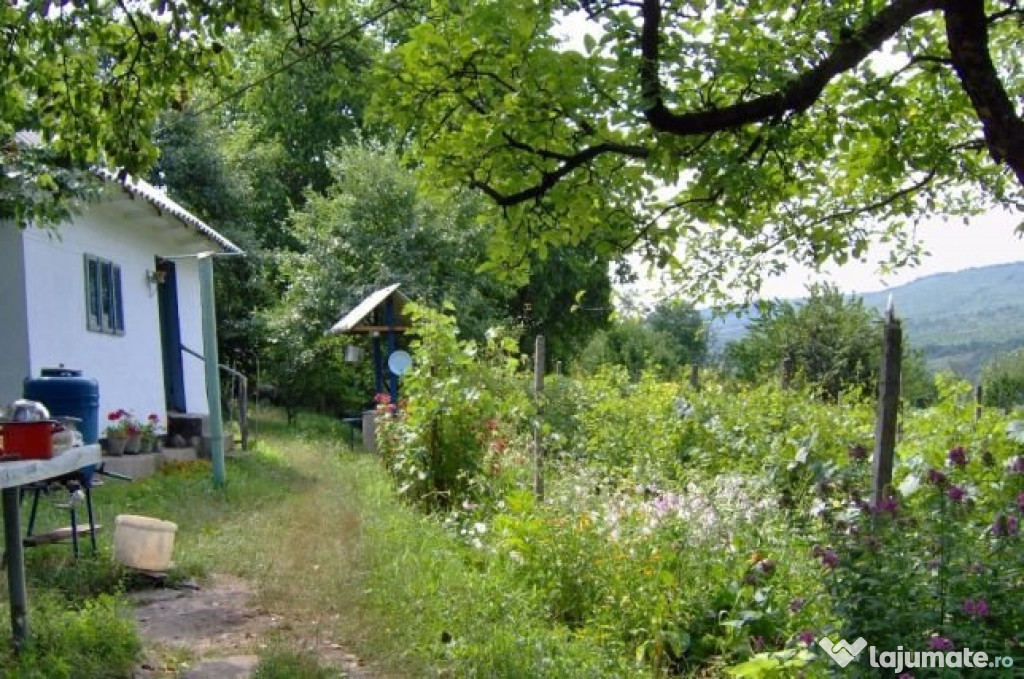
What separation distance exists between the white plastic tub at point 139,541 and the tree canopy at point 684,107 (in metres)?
3.05

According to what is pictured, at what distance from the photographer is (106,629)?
15.2 feet

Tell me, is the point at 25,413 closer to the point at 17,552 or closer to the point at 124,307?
the point at 17,552

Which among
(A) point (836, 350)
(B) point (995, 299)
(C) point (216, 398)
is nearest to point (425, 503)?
(C) point (216, 398)

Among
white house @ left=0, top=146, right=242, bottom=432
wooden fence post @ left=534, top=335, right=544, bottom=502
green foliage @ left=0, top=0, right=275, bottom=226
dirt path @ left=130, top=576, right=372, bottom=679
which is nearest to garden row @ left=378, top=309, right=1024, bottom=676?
wooden fence post @ left=534, top=335, right=544, bottom=502

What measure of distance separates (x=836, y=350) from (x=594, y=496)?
20.7 metres

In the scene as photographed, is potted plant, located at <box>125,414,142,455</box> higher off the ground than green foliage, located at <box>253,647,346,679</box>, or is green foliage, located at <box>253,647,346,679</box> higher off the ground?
potted plant, located at <box>125,414,142,455</box>

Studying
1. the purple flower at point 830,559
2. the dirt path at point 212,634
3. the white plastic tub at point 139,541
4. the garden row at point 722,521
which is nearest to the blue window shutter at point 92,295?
the garden row at point 722,521

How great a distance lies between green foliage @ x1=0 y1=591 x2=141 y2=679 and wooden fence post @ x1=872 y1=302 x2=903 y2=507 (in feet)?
11.7

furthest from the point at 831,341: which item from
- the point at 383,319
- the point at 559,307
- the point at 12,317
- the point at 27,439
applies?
the point at 27,439

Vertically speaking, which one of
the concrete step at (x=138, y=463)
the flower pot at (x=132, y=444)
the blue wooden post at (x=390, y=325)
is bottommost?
the concrete step at (x=138, y=463)

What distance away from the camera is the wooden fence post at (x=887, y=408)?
12.8 feet

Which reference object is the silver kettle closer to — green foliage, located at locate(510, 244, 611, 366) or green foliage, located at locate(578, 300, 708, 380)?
green foliage, located at locate(510, 244, 611, 366)

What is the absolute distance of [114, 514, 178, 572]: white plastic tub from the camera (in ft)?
19.8

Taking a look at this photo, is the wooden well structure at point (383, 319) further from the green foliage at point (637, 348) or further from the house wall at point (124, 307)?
the green foliage at point (637, 348)
